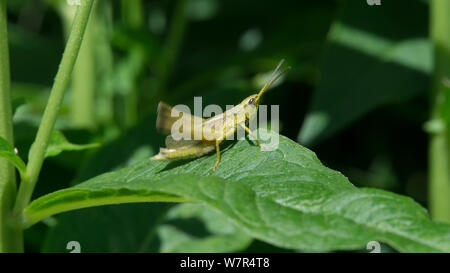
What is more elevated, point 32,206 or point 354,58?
point 354,58

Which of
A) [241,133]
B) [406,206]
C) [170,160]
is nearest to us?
[406,206]

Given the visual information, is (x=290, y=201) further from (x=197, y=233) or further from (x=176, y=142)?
(x=197, y=233)

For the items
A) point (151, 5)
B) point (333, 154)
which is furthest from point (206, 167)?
point (151, 5)

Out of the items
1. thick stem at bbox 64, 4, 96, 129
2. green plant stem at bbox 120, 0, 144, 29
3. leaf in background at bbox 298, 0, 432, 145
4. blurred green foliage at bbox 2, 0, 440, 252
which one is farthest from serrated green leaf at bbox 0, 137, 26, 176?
green plant stem at bbox 120, 0, 144, 29

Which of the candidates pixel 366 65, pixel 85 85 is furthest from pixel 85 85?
pixel 366 65

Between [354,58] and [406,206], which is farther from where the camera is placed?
[354,58]

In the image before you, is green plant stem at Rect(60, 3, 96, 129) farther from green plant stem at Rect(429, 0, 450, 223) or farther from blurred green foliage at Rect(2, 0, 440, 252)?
green plant stem at Rect(429, 0, 450, 223)
